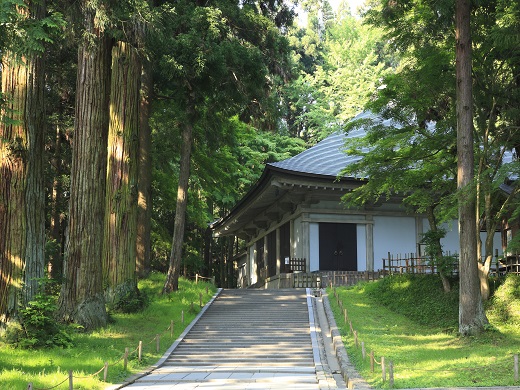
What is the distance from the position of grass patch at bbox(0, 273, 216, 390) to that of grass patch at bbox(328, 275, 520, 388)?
5.07 metres

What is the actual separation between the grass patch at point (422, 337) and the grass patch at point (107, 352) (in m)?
5.07

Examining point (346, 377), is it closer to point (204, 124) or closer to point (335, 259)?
point (204, 124)

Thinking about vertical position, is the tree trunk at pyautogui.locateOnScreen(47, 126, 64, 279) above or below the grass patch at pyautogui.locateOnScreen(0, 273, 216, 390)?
above

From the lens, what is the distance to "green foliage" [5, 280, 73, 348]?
13508mm

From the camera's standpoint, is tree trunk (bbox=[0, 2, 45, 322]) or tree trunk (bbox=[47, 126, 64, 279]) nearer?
tree trunk (bbox=[0, 2, 45, 322])

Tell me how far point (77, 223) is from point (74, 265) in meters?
1.15

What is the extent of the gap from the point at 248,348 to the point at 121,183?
6539 mm

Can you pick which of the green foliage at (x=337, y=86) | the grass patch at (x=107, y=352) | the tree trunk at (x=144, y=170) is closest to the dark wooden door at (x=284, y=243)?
the grass patch at (x=107, y=352)

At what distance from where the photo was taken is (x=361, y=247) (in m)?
30.1

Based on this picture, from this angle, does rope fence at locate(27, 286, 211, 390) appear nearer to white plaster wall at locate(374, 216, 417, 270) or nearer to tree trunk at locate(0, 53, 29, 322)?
tree trunk at locate(0, 53, 29, 322)

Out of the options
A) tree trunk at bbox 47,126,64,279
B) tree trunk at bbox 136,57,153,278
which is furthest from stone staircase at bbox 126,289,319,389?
tree trunk at bbox 47,126,64,279

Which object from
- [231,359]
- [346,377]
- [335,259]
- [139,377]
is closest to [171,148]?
[335,259]

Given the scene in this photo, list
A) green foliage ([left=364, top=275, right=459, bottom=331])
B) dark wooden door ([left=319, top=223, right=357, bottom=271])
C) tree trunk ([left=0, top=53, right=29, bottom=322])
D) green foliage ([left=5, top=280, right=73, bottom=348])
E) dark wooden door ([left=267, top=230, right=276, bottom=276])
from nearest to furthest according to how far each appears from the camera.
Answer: green foliage ([left=5, top=280, right=73, bottom=348])
tree trunk ([left=0, top=53, right=29, bottom=322])
green foliage ([left=364, top=275, right=459, bottom=331])
dark wooden door ([left=319, top=223, right=357, bottom=271])
dark wooden door ([left=267, top=230, right=276, bottom=276])

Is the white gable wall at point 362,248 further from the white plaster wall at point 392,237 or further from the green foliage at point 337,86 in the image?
the green foliage at point 337,86
